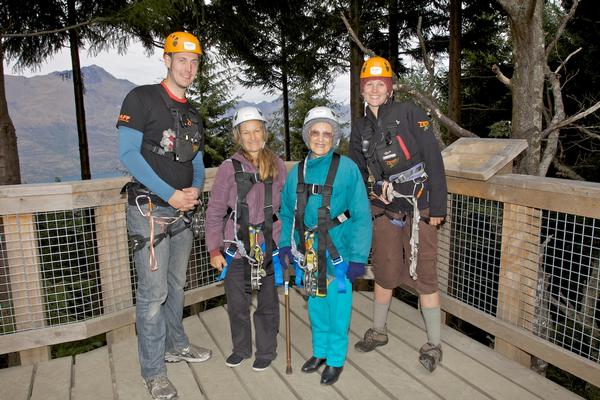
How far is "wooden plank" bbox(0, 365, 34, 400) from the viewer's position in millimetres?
3287

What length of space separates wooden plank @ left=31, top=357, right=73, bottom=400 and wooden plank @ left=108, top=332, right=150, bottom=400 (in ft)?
1.07

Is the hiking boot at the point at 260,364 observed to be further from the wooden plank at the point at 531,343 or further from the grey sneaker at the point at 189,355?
the wooden plank at the point at 531,343

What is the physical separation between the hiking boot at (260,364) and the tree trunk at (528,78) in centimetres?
447

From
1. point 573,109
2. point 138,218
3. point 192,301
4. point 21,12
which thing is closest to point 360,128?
point 138,218

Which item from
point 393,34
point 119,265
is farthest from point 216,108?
point 119,265

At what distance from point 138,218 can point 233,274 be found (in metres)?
0.87

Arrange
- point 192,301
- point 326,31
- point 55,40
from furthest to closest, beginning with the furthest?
point 326,31 < point 55,40 < point 192,301

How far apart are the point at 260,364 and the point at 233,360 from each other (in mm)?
231

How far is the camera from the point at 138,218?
3078mm

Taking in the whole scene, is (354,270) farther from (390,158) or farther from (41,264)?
(41,264)

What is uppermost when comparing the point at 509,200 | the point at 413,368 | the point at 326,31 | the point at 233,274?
the point at 326,31

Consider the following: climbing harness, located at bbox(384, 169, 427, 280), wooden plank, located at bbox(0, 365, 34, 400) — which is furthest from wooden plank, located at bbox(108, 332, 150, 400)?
climbing harness, located at bbox(384, 169, 427, 280)

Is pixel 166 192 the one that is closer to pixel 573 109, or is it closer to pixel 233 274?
pixel 233 274

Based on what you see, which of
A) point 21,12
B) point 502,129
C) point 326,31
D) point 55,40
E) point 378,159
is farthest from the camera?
point 326,31
